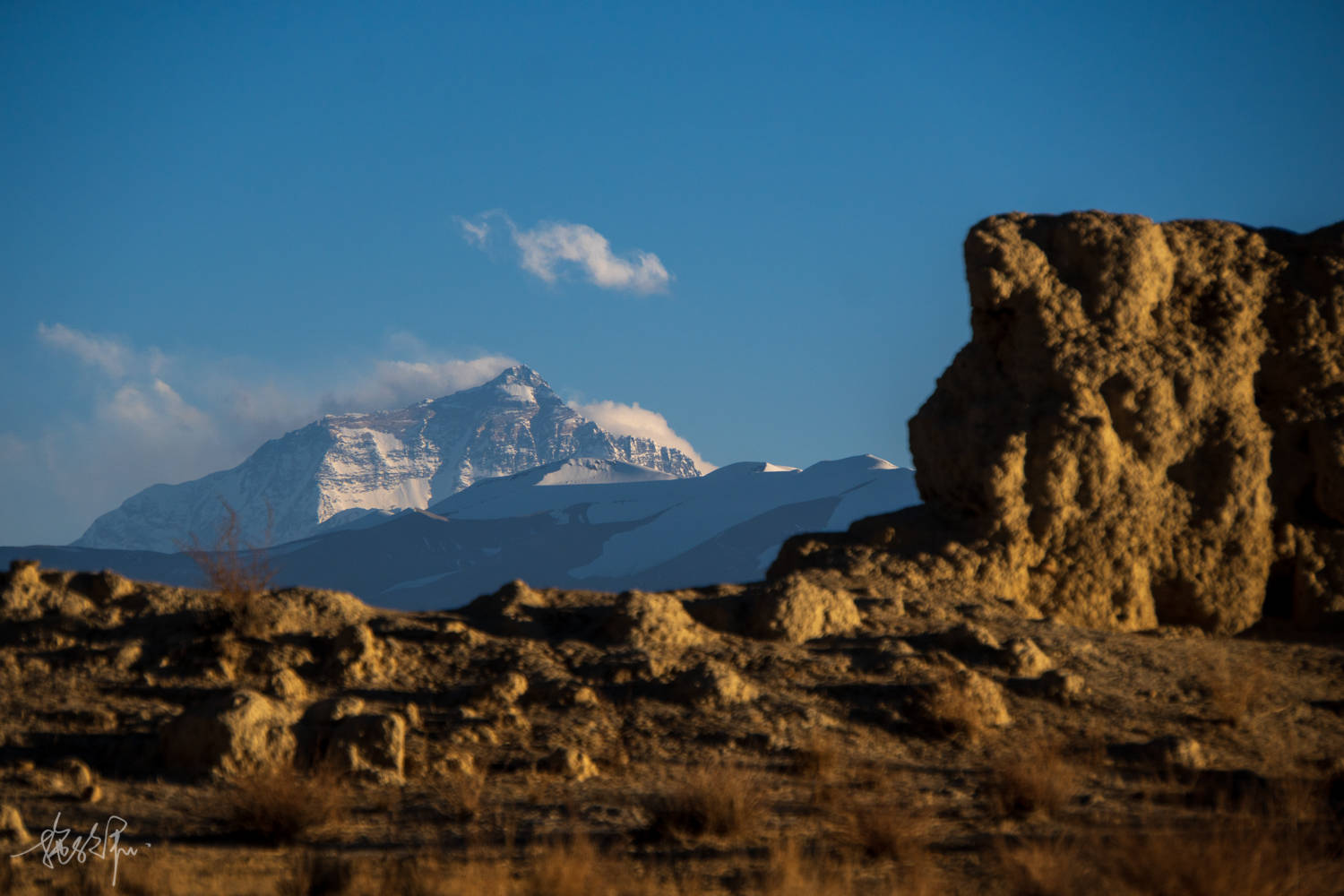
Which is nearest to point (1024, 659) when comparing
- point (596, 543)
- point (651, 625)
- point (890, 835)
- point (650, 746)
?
point (651, 625)

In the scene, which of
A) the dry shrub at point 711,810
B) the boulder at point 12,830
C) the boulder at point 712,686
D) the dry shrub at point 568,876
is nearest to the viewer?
the dry shrub at point 568,876

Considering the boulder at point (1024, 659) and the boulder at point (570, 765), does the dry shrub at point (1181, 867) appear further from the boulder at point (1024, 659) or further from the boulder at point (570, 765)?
the boulder at point (1024, 659)

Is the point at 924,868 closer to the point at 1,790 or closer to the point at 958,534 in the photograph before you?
the point at 1,790

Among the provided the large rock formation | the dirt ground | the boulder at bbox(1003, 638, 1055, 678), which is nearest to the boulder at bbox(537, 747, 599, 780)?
the dirt ground

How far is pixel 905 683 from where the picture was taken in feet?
27.8

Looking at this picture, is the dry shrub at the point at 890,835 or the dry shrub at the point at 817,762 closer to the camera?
the dry shrub at the point at 890,835

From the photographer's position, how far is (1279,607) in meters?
11.6

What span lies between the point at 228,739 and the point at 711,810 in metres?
3.14

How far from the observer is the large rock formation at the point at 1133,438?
11070mm

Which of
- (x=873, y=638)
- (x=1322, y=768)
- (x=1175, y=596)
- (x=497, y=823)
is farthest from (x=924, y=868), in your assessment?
(x=1175, y=596)

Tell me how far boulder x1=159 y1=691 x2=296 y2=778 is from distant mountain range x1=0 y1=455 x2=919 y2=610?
9085cm

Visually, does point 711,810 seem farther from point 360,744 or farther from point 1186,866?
point 360,744

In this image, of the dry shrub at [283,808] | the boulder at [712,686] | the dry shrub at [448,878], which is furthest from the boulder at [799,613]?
the dry shrub at [448,878]
